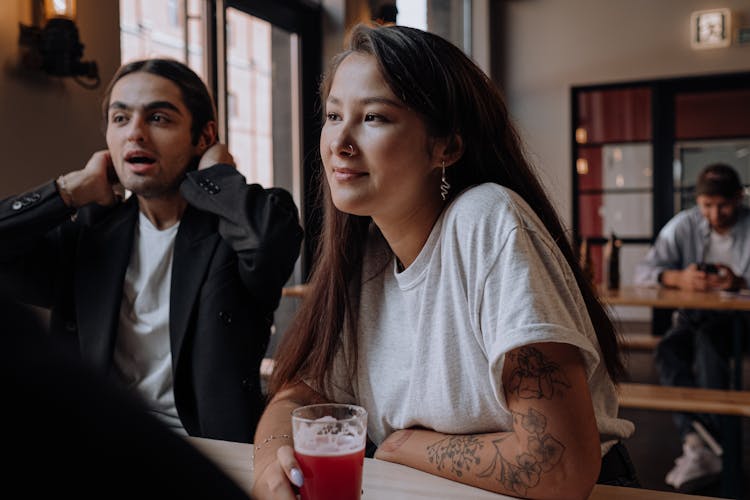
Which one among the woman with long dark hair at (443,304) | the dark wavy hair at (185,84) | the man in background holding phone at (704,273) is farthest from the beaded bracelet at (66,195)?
the man in background holding phone at (704,273)

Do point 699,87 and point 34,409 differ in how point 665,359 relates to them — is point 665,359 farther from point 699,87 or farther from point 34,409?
point 34,409

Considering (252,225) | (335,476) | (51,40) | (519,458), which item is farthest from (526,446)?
(51,40)

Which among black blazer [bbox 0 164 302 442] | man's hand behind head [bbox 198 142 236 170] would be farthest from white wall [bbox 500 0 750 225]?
black blazer [bbox 0 164 302 442]

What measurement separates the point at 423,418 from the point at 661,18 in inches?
251

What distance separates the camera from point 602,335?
1236 millimetres

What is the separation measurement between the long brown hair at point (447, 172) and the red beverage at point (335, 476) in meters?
0.48

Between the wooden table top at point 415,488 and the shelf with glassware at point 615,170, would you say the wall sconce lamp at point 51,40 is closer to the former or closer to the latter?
the wooden table top at point 415,488

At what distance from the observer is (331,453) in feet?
2.81

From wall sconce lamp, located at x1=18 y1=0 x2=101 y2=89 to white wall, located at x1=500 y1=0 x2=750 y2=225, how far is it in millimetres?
4859

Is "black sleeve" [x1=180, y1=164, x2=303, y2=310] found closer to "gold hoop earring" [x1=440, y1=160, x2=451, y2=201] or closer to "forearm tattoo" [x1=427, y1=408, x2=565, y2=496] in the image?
"gold hoop earring" [x1=440, y1=160, x2=451, y2=201]

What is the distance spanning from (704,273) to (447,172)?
2.84 m

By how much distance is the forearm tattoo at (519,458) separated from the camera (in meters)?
0.97

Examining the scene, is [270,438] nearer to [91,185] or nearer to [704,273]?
[91,185]

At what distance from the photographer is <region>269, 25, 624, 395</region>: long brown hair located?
1.24 meters
